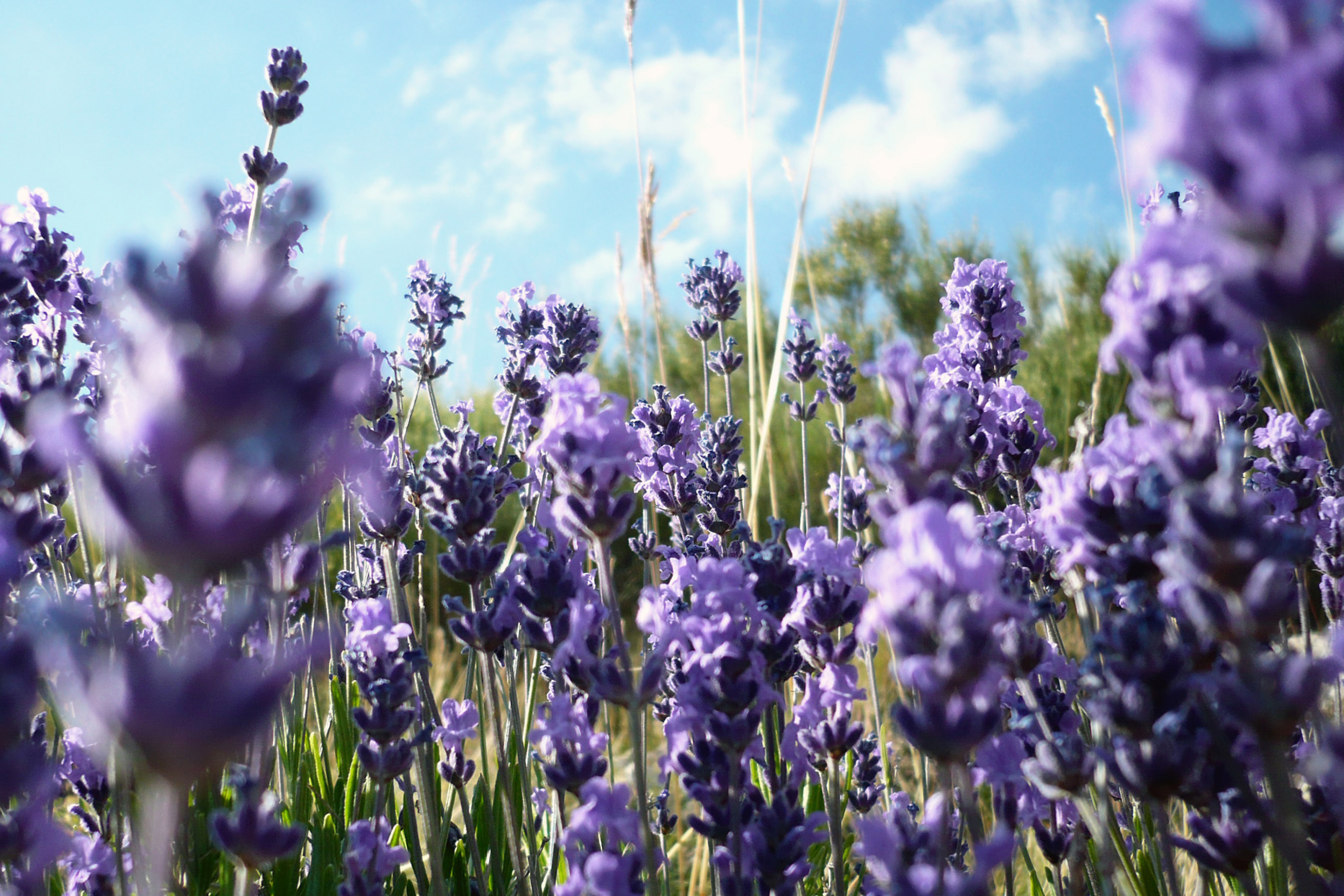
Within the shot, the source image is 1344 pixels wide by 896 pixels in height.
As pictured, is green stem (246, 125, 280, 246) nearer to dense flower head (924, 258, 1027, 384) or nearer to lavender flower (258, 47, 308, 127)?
lavender flower (258, 47, 308, 127)

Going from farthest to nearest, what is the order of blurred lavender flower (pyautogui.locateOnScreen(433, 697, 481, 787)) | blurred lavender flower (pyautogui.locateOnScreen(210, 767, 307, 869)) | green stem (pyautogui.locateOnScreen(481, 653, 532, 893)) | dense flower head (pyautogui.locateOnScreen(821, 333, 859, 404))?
1. dense flower head (pyautogui.locateOnScreen(821, 333, 859, 404))
2. blurred lavender flower (pyautogui.locateOnScreen(433, 697, 481, 787))
3. green stem (pyautogui.locateOnScreen(481, 653, 532, 893))
4. blurred lavender flower (pyautogui.locateOnScreen(210, 767, 307, 869))

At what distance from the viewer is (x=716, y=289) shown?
3.41m

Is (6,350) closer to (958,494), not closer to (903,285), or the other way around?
(958,494)

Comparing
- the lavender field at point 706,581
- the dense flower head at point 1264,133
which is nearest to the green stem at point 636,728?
the lavender field at point 706,581

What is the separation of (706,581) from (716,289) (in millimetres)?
2247

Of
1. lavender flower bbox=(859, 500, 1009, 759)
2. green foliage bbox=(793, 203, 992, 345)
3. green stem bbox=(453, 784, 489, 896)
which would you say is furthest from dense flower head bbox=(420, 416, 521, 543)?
green foliage bbox=(793, 203, 992, 345)

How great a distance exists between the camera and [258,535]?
0.63 metres

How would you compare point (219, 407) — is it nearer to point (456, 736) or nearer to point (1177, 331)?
point (1177, 331)

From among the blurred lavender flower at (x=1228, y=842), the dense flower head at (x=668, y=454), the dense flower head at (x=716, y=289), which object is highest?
the dense flower head at (x=716, y=289)

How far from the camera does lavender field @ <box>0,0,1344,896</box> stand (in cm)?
65

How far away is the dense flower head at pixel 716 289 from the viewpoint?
11.2ft

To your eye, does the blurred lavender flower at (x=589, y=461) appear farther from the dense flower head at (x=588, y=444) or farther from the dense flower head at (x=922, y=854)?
the dense flower head at (x=922, y=854)

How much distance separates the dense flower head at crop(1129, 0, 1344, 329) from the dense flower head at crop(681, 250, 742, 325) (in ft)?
8.80

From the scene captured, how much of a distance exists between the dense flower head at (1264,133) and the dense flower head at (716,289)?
268 cm
